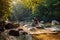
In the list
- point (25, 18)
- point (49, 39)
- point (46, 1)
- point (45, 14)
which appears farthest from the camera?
point (25, 18)

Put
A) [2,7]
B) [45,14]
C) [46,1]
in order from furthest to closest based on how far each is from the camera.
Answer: [45,14] → [46,1] → [2,7]

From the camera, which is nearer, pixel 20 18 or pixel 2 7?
pixel 2 7

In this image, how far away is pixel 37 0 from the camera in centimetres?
1478

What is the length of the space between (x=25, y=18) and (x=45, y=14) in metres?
8.24

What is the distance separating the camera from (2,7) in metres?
11.7

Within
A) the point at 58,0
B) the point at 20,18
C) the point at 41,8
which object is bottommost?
the point at 20,18

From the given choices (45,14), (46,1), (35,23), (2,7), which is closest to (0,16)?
(2,7)

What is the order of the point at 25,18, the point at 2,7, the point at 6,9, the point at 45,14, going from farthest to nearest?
1. the point at 25,18
2. the point at 45,14
3. the point at 6,9
4. the point at 2,7

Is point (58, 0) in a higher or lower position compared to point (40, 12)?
higher

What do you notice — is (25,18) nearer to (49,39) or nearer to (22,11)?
(22,11)

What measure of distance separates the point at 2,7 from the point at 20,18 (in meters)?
30.8

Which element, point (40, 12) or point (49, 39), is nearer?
point (49, 39)

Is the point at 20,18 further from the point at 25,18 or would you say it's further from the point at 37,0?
the point at 37,0

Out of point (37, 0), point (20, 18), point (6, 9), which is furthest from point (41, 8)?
point (6, 9)
